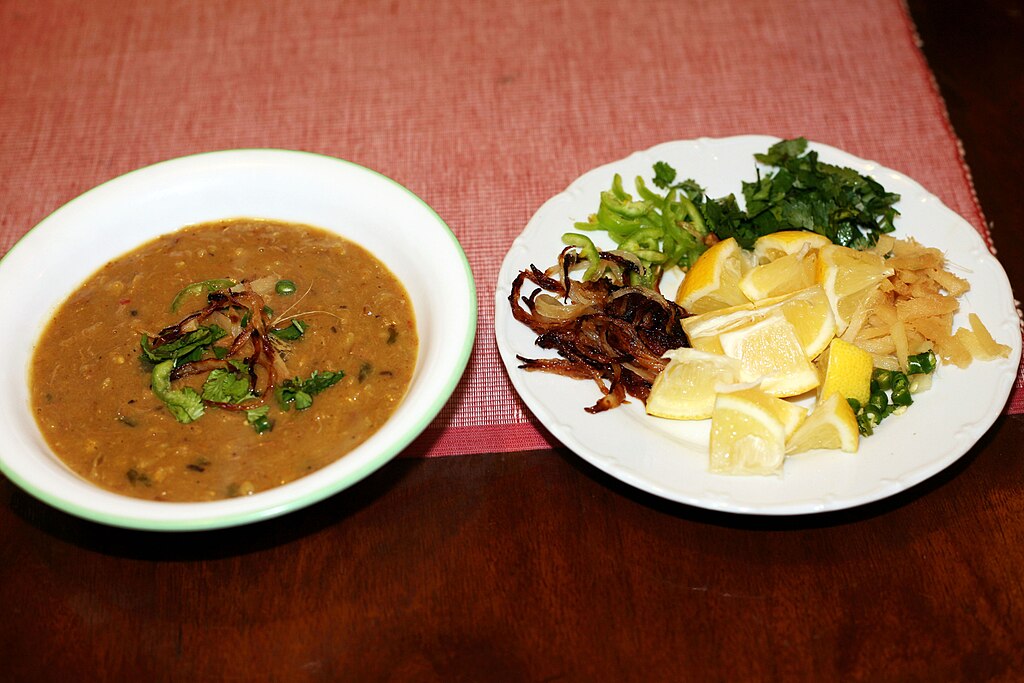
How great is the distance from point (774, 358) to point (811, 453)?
0.27 m

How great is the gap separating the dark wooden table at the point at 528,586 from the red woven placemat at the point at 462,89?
0.96 metres

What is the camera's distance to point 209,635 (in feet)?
7.32

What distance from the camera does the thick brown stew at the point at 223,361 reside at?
221 cm

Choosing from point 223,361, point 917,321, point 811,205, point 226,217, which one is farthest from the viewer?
point 811,205

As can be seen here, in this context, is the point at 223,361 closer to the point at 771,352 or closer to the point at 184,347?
the point at 184,347

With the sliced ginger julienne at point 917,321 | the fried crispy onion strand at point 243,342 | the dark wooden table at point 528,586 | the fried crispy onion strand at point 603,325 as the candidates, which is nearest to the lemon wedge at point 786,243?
the sliced ginger julienne at point 917,321

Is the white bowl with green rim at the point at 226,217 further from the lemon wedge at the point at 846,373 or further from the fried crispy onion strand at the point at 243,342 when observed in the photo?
the lemon wedge at the point at 846,373

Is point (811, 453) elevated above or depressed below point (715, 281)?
below

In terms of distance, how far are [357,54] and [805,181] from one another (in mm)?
1895

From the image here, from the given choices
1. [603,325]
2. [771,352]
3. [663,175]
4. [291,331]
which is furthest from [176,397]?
[663,175]

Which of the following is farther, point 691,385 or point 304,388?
point 691,385

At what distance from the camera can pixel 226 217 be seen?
9.01ft

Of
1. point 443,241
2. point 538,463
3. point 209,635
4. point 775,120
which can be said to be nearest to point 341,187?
point 443,241

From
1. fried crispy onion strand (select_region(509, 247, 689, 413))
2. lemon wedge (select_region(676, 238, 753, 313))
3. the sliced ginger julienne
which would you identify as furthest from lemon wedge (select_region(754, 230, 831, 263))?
fried crispy onion strand (select_region(509, 247, 689, 413))
